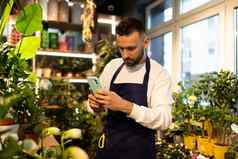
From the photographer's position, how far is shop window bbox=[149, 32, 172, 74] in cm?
428

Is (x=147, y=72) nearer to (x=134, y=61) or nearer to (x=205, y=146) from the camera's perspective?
(x=134, y=61)

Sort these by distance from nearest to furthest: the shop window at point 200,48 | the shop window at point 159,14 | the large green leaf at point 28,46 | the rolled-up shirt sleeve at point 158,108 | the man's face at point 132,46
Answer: the large green leaf at point 28,46 < the rolled-up shirt sleeve at point 158,108 < the man's face at point 132,46 < the shop window at point 200,48 < the shop window at point 159,14

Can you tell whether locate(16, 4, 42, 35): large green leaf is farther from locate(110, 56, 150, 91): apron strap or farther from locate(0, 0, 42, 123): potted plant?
locate(110, 56, 150, 91): apron strap

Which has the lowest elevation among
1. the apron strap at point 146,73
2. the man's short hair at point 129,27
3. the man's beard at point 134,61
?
the apron strap at point 146,73

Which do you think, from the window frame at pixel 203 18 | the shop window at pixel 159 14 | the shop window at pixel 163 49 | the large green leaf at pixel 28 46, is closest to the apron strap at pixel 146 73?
the large green leaf at pixel 28 46

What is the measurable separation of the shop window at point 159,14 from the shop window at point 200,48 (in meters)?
0.50

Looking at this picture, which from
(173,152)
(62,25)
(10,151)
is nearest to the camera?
(10,151)

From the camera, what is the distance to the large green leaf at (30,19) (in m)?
1.09

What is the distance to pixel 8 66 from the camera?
3.81 feet

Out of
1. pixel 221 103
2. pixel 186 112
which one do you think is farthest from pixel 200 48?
pixel 221 103

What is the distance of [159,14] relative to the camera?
4.61 metres

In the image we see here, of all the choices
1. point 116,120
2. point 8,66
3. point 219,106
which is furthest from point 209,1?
point 8,66

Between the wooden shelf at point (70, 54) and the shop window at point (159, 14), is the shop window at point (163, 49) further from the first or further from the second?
the wooden shelf at point (70, 54)

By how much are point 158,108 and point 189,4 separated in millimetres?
2681
